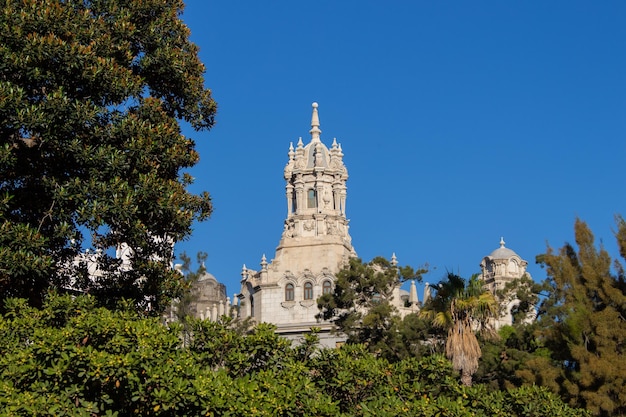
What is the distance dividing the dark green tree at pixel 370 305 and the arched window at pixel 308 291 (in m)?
13.1

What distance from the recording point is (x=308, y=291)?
61.2m

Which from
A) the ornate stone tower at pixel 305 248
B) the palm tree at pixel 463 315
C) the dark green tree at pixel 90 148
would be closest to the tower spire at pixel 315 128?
the ornate stone tower at pixel 305 248

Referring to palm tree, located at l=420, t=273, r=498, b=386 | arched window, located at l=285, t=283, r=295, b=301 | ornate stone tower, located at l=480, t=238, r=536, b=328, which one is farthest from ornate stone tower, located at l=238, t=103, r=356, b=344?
palm tree, located at l=420, t=273, r=498, b=386

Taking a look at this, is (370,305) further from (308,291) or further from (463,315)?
(308,291)

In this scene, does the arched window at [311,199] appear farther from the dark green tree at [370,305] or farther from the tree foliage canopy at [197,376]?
the tree foliage canopy at [197,376]

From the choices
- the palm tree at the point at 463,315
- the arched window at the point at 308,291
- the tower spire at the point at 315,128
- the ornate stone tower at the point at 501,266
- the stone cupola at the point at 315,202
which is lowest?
the palm tree at the point at 463,315

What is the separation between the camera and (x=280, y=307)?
201 feet

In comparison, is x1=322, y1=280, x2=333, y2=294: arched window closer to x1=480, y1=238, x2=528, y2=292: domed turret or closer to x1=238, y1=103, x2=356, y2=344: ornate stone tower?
x1=238, y1=103, x2=356, y2=344: ornate stone tower

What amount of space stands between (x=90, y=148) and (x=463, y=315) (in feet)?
48.2

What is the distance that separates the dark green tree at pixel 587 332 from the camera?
26.6m

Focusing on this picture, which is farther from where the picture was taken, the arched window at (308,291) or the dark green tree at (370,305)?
the arched window at (308,291)

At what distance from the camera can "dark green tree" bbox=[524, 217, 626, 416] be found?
26.6m

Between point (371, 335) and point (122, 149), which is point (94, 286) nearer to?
point (122, 149)

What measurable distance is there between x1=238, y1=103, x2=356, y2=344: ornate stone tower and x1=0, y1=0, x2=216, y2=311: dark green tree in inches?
1492
